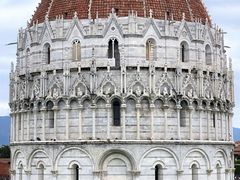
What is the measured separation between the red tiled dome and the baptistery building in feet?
0.26

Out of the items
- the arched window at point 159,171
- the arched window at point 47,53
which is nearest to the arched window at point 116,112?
the arched window at point 159,171

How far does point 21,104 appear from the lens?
4169 cm

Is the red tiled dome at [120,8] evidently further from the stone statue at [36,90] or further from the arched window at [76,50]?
the stone statue at [36,90]

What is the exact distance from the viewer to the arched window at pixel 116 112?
38.2 meters

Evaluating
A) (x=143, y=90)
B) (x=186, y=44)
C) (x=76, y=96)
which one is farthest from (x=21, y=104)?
(x=186, y=44)

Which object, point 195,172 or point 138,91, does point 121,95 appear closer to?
point 138,91

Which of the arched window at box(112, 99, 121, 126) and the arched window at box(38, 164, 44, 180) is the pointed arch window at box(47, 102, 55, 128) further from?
the arched window at box(112, 99, 121, 126)

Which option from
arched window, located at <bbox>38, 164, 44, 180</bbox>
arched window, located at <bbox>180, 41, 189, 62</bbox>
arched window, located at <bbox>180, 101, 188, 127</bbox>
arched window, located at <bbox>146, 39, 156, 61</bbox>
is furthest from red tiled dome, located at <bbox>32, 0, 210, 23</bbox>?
arched window, located at <bbox>38, 164, 44, 180</bbox>

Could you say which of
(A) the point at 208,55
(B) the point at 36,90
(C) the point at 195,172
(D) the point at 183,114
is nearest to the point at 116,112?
(D) the point at 183,114

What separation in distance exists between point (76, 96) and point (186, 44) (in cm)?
858

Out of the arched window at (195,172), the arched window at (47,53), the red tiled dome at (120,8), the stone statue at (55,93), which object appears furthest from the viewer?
the arched window at (47,53)

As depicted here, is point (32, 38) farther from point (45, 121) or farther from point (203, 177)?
point (203, 177)

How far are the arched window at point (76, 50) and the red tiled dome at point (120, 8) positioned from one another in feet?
6.36

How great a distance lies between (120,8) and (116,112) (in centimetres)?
726
